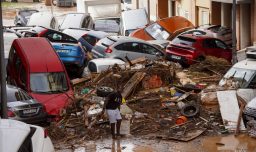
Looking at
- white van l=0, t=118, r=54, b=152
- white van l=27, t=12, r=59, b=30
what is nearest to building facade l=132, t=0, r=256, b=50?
white van l=27, t=12, r=59, b=30

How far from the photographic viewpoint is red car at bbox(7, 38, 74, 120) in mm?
18656

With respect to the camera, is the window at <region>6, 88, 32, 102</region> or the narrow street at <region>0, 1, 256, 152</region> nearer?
the narrow street at <region>0, 1, 256, 152</region>

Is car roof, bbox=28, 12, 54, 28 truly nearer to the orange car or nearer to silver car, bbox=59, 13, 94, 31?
silver car, bbox=59, 13, 94, 31

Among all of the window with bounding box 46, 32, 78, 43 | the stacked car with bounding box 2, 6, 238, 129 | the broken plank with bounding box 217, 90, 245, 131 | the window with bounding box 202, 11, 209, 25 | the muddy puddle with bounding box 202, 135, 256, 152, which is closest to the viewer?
the muddy puddle with bounding box 202, 135, 256, 152

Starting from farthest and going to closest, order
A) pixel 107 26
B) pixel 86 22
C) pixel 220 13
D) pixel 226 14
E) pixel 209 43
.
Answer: pixel 107 26, pixel 220 13, pixel 86 22, pixel 226 14, pixel 209 43

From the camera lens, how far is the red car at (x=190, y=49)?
25.3 metres

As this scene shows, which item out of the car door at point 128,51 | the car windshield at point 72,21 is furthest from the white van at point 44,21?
the car door at point 128,51

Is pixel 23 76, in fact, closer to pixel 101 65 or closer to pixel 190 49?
pixel 101 65

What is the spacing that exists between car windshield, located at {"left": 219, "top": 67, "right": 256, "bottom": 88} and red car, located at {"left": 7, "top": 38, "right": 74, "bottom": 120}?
15.6 feet

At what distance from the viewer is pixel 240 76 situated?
60.9ft

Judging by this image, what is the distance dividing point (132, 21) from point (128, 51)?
38.6 feet

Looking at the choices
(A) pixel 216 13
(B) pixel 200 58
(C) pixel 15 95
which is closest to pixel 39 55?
(C) pixel 15 95

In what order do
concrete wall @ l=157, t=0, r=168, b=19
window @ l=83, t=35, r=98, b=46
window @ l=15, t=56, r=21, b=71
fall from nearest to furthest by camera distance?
window @ l=15, t=56, r=21, b=71 → window @ l=83, t=35, r=98, b=46 → concrete wall @ l=157, t=0, r=168, b=19

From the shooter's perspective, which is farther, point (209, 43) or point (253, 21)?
point (253, 21)
